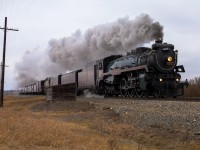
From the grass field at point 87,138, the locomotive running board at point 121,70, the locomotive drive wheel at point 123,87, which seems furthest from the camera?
the locomotive drive wheel at point 123,87

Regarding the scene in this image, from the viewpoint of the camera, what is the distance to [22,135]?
1097 cm

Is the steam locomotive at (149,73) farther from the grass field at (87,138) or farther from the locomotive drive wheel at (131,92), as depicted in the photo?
the grass field at (87,138)

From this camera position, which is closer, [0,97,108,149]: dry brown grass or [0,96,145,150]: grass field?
[0,96,145,150]: grass field

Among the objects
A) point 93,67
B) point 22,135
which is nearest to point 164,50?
point 93,67

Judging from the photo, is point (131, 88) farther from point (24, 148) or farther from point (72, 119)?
point (24, 148)

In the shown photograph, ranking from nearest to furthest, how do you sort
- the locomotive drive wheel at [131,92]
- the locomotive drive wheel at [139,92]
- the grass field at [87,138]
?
the grass field at [87,138] < the locomotive drive wheel at [139,92] < the locomotive drive wheel at [131,92]

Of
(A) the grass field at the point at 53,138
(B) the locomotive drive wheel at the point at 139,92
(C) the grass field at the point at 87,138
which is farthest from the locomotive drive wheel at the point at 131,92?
(A) the grass field at the point at 53,138

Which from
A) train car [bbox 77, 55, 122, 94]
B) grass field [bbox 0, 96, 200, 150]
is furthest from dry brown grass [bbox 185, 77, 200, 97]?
grass field [bbox 0, 96, 200, 150]

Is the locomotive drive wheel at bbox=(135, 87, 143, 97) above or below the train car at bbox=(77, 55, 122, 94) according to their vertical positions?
below

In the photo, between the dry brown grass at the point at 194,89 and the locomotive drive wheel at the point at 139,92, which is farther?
the dry brown grass at the point at 194,89

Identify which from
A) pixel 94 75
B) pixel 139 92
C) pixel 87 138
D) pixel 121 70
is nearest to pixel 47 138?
pixel 87 138

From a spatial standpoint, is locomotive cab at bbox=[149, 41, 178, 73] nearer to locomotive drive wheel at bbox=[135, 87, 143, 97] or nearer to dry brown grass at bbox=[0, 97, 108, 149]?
locomotive drive wheel at bbox=[135, 87, 143, 97]

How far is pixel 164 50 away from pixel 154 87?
2.54 meters

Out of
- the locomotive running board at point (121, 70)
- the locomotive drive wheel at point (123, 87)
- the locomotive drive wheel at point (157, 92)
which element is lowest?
the locomotive drive wheel at point (157, 92)
